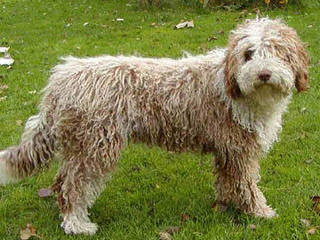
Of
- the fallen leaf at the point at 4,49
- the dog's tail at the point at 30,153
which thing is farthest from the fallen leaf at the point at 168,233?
the fallen leaf at the point at 4,49

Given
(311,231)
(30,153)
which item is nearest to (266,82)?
(311,231)

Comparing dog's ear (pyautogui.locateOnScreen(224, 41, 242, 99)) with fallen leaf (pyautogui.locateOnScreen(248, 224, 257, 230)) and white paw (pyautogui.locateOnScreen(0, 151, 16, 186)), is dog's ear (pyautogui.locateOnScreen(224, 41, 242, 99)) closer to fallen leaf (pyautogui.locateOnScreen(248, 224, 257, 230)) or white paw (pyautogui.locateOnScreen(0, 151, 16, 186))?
fallen leaf (pyautogui.locateOnScreen(248, 224, 257, 230))

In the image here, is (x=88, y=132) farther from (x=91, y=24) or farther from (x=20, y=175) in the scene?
(x=91, y=24)

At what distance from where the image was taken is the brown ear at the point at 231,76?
3805 millimetres

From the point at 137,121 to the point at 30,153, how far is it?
950 mm

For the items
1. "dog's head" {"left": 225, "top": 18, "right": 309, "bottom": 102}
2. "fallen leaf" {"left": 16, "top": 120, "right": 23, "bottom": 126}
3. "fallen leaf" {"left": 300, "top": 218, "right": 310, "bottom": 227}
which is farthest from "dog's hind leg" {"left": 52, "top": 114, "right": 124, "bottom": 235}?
"fallen leaf" {"left": 16, "top": 120, "right": 23, "bottom": 126}

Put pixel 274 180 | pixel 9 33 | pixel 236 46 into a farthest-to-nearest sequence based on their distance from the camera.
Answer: pixel 9 33 < pixel 274 180 < pixel 236 46

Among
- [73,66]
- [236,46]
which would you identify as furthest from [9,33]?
[236,46]

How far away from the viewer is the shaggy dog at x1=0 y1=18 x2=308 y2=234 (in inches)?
160

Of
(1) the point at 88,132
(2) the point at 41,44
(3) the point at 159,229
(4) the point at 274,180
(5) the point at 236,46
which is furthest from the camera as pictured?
(2) the point at 41,44

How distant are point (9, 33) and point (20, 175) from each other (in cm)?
846

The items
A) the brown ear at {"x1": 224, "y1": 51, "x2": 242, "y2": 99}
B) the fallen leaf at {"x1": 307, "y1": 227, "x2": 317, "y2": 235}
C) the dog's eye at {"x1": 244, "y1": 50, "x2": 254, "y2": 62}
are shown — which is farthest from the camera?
the fallen leaf at {"x1": 307, "y1": 227, "x2": 317, "y2": 235}

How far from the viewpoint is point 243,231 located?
4238 mm

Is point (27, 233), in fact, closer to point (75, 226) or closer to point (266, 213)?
point (75, 226)
